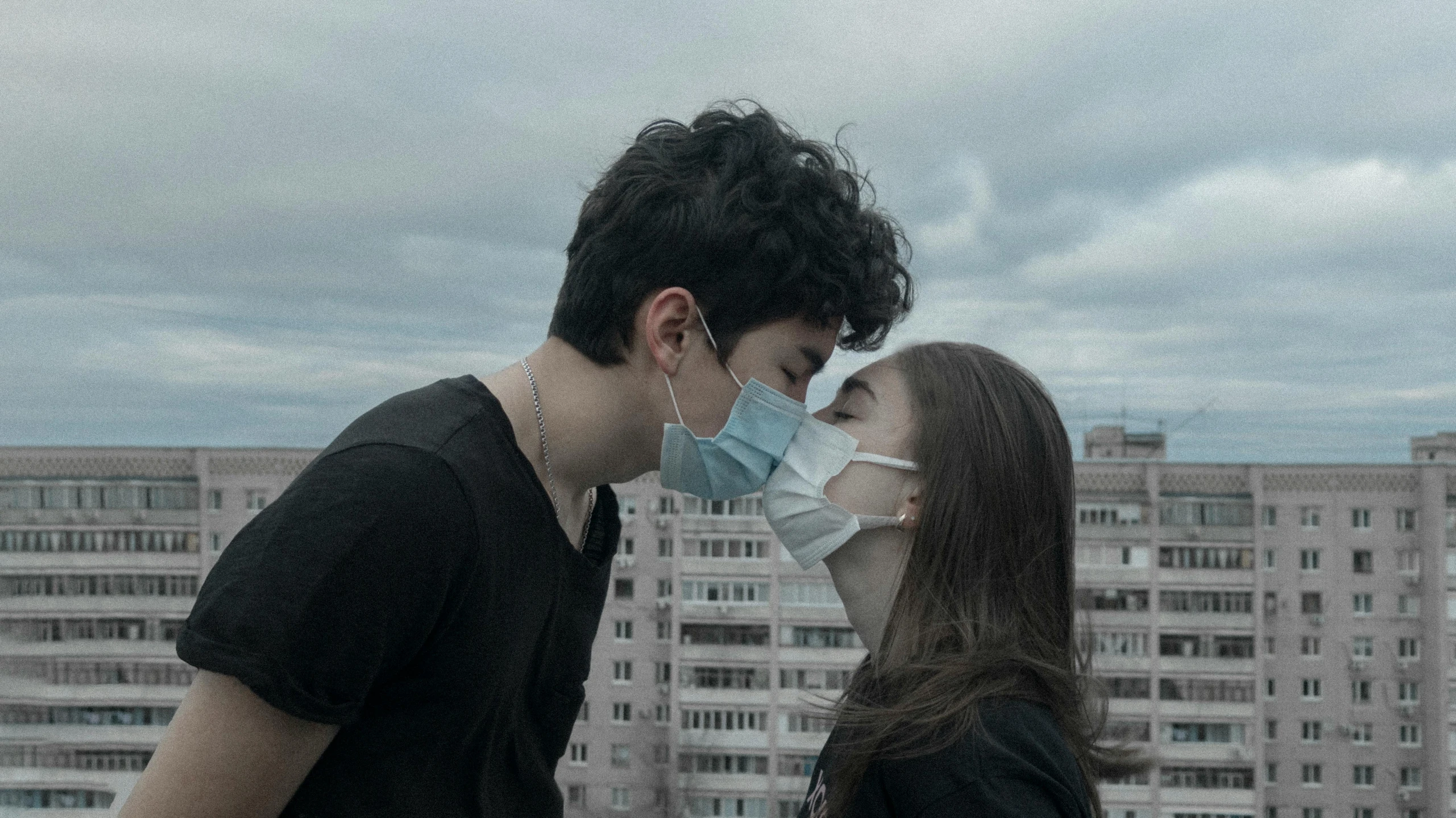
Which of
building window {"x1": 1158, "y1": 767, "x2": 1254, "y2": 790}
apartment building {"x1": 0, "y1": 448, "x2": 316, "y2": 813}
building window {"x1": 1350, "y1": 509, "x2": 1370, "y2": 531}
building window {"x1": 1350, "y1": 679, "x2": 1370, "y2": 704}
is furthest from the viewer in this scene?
building window {"x1": 1158, "y1": 767, "x2": 1254, "y2": 790}

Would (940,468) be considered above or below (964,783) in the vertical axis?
above

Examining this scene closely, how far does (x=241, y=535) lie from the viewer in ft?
2.88

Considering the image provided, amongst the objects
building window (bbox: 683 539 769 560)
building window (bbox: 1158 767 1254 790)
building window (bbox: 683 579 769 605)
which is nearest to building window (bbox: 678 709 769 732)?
building window (bbox: 683 579 769 605)

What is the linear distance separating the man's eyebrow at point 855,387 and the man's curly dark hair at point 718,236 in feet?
0.31

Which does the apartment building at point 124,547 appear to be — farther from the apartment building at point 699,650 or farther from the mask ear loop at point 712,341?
the mask ear loop at point 712,341

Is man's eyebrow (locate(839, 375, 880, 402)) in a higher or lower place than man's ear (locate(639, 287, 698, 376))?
lower

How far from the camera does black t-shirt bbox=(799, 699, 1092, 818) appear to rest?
94cm

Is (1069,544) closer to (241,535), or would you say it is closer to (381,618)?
(381,618)

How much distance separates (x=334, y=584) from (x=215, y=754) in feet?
0.60

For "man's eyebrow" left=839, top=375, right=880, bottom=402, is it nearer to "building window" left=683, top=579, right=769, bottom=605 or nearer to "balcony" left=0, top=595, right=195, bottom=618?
"balcony" left=0, top=595, right=195, bottom=618

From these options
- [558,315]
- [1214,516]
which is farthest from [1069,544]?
[1214,516]

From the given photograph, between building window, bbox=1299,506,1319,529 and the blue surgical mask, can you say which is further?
building window, bbox=1299,506,1319,529

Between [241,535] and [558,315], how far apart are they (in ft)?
1.51

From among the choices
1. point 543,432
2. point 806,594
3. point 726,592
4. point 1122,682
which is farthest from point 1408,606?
point 543,432
